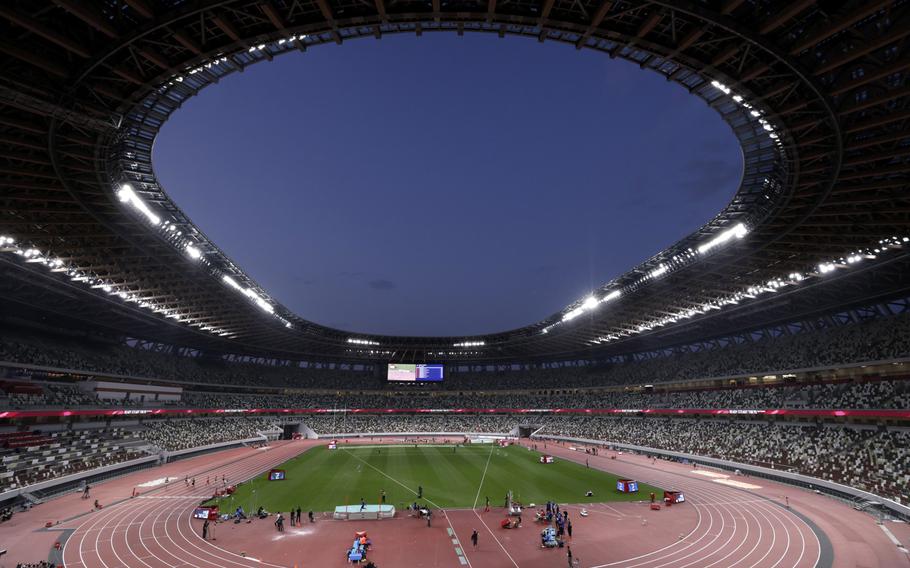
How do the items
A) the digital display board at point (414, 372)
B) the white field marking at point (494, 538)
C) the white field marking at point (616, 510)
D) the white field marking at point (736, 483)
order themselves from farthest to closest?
the digital display board at point (414, 372)
the white field marking at point (736, 483)
the white field marking at point (616, 510)
the white field marking at point (494, 538)

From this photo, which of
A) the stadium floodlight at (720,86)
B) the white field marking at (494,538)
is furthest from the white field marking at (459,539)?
the stadium floodlight at (720,86)

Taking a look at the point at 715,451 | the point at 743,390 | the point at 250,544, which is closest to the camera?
the point at 250,544

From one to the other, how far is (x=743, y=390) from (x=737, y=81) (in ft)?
174

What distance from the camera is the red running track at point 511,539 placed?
24500 mm

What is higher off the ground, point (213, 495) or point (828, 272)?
point (828, 272)

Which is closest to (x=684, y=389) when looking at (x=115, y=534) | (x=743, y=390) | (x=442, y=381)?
(x=743, y=390)

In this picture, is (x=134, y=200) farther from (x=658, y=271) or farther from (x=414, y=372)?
(x=414, y=372)

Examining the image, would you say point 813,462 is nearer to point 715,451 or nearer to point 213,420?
point 715,451

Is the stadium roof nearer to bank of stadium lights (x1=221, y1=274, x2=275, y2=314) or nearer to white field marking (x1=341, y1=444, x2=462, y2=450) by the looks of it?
bank of stadium lights (x1=221, y1=274, x2=275, y2=314)

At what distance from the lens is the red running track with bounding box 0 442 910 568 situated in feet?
80.4

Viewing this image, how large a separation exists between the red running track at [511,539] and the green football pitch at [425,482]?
4.17 meters

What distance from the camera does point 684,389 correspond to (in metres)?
74.2

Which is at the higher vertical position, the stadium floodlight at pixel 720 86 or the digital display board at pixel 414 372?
the stadium floodlight at pixel 720 86

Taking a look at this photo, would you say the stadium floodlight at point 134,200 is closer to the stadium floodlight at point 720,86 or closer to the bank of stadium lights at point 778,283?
the stadium floodlight at point 720,86
